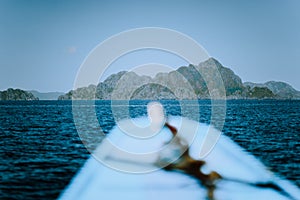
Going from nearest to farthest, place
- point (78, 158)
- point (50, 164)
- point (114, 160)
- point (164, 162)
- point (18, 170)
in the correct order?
point (164, 162) → point (114, 160) → point (18, 170) → point (50, 164) → point (78, 158)

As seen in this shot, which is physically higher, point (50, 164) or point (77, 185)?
point (50, 164)

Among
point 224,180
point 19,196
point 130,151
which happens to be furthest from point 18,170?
point 224,180

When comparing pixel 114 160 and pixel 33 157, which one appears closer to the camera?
pixel 114 160

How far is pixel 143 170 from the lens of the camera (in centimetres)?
862

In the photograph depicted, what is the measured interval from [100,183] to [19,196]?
297 centimetres

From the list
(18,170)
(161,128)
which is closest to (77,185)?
(18,170)

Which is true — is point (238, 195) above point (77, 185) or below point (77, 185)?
below

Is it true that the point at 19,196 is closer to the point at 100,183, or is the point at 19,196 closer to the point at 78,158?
the point at 100,183

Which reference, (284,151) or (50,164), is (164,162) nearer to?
(50,164)

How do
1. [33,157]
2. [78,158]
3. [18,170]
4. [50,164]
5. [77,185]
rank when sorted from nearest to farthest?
[77,185]
[18,170]
[50,164]
[78,158]
[33,157]

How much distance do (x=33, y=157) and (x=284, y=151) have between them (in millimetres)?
13742

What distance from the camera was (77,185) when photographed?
8539 millimetres

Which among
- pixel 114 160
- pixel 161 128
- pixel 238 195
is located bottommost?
pixel 238 195

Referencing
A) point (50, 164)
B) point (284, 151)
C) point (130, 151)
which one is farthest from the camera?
point (284, 151)
